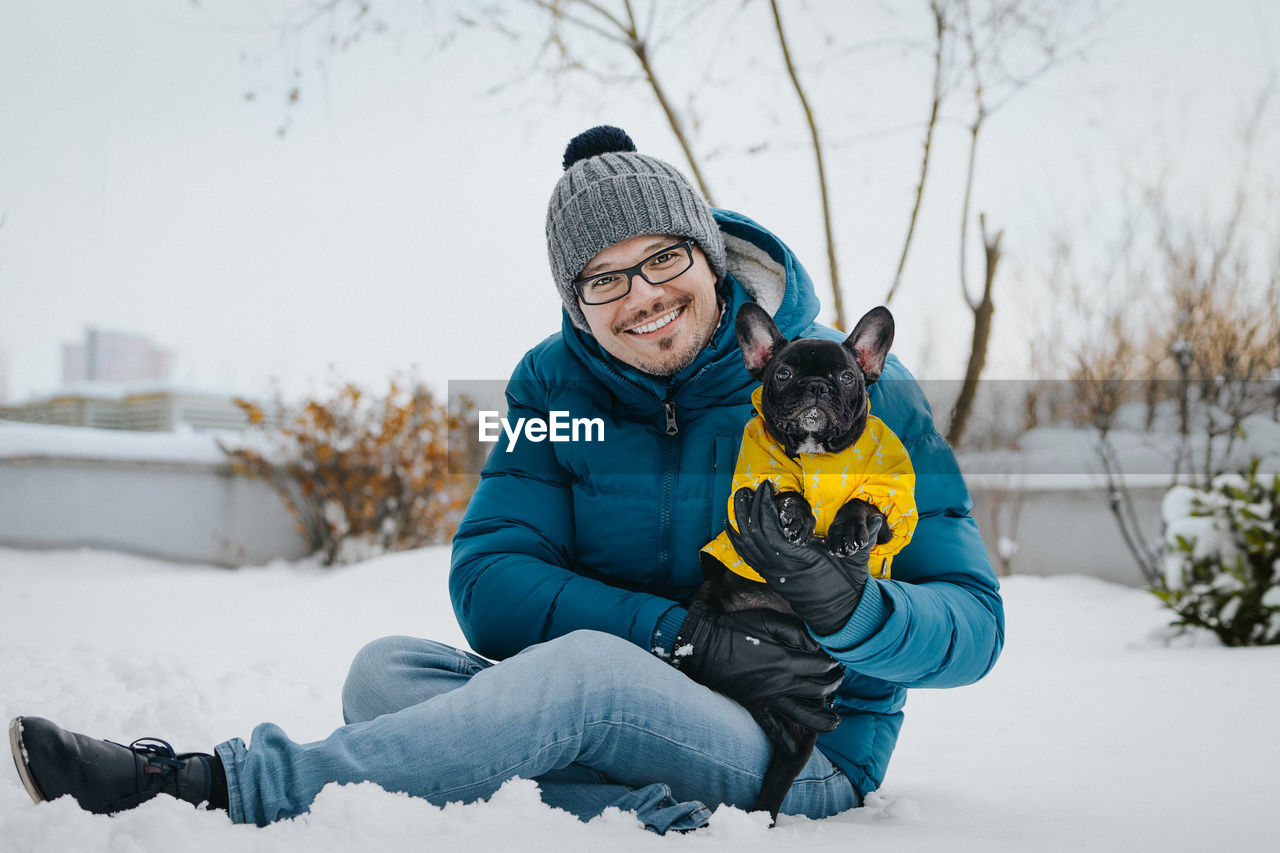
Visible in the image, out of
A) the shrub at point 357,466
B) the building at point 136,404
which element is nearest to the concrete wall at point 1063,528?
the shrub at point 357,466

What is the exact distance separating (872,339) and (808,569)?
49 cm

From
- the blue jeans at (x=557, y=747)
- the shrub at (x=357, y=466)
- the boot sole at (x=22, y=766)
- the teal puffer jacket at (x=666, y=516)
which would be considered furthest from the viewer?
the shrub at (x=357, y=466)

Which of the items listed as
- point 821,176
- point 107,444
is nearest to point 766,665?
point 821,176

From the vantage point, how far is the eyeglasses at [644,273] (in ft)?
6.72

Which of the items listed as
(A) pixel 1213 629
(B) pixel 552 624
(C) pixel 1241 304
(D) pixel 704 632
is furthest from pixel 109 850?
(C) pixel 1241 304

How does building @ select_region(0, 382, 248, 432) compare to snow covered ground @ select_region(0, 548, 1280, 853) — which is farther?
building @ select_region(0, 382, 248, 432)

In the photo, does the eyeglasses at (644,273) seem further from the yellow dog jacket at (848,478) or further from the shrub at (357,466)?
the shrub at (357,466)

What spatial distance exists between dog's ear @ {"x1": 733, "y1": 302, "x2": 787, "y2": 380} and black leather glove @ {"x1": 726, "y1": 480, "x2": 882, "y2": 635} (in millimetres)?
281

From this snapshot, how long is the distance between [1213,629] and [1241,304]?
3178 mm

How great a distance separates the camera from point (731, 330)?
2.05 m

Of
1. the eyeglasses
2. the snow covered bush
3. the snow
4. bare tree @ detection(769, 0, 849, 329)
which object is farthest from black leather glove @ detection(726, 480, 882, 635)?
the snow

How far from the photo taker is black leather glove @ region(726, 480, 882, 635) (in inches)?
62.4

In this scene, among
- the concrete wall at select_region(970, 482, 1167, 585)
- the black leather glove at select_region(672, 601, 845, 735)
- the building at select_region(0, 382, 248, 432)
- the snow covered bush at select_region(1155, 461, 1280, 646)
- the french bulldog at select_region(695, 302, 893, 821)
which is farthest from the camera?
the building at select_region(0, 382, 248, 432)

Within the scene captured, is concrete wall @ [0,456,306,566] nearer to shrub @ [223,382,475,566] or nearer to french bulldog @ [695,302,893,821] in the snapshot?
shrub @ [223,382,475,566]
